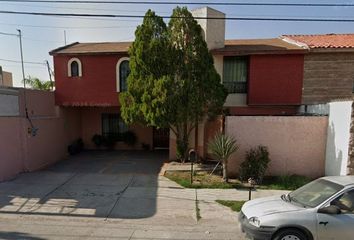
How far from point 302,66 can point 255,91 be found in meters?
2.47

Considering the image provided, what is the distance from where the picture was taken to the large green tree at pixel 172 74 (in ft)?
33.5

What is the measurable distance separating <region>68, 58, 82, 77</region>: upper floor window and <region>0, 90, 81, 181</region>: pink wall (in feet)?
4.84

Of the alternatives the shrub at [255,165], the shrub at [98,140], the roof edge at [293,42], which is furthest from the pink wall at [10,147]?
the roof edge at [293,42]

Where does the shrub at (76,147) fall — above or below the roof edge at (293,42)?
below

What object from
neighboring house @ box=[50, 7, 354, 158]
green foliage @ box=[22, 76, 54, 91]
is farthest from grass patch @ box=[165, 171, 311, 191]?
green foliage @ box=[22, 76, 54, 91]

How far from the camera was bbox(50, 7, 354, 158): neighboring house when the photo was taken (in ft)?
40.9

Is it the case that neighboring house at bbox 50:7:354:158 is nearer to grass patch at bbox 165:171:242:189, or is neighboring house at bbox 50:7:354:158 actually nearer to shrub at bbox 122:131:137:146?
grass patch at bbox 165:171:242:189

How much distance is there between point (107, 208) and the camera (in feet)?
23.0

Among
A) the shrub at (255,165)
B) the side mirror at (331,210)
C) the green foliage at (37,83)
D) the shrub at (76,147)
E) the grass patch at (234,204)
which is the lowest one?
the shrub at (76,147)

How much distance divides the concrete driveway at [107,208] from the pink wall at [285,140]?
2.81 metres

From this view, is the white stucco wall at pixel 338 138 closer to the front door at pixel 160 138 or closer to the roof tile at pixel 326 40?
the roof tile at pixel 326 40

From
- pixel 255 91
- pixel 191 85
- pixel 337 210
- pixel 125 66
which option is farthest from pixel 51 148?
pixel 337 210

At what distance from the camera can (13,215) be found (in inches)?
257

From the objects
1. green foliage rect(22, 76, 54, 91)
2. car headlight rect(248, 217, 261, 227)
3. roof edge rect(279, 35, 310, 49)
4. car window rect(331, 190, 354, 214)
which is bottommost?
car headlight rect(248, 217, 261, 227)
